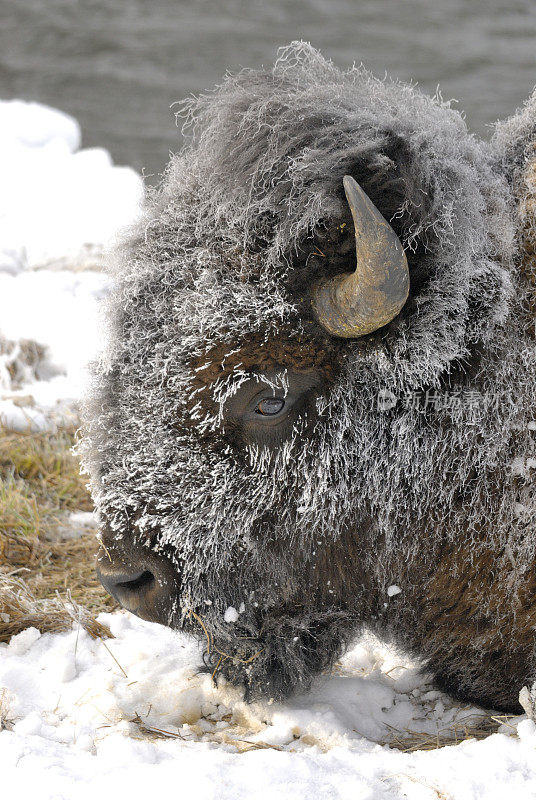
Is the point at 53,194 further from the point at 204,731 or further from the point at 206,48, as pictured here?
the point at 206,48

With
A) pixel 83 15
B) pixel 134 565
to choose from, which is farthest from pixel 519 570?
pixel 83 15

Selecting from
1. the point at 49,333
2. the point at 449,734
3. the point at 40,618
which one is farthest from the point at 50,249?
the point at 449,734

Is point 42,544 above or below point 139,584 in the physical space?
below

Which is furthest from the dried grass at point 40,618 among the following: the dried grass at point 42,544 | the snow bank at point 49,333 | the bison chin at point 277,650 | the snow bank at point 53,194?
the snow bank at point 53,194

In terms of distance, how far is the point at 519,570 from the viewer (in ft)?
9.84

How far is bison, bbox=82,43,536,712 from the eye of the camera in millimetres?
2850

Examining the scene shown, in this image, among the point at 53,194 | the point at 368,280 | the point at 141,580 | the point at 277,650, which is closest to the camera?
the point at 368,280

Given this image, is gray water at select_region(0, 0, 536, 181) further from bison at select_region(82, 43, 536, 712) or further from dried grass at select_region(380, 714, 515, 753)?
dried grass at select_region(380, 714, 515, 753)

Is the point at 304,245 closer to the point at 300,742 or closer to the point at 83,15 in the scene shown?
the point at 300,742

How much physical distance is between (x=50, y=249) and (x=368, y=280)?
622 centimetres

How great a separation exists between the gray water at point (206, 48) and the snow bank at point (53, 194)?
235 centimetres

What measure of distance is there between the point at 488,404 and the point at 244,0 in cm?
2032

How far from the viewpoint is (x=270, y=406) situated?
9.59ft

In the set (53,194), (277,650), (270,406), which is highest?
(53,194)
